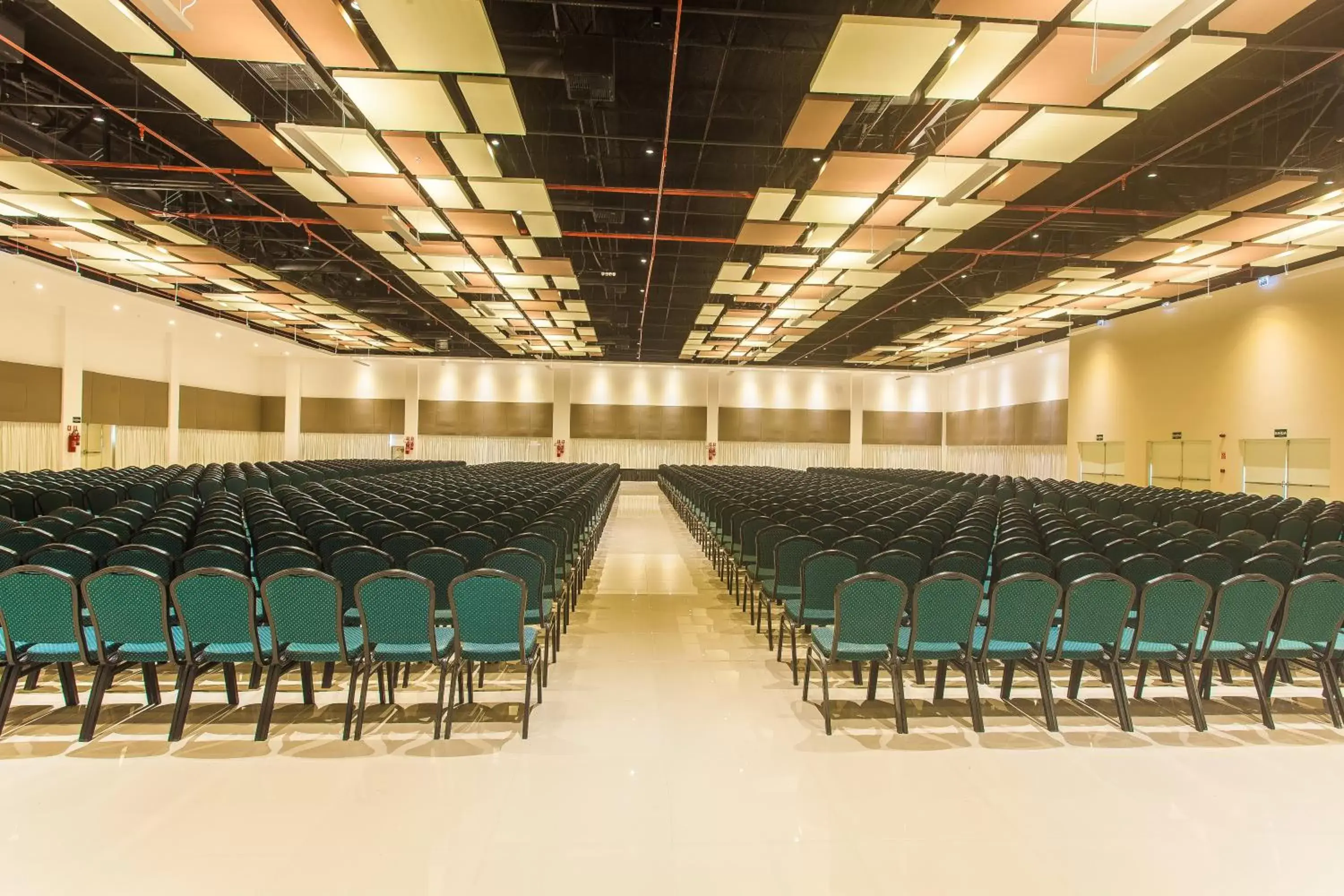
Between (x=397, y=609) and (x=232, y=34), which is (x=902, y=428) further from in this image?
(x=397, y=609)

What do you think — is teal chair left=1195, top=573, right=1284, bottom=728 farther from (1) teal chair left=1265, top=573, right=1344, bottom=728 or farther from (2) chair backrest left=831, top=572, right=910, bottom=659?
(2) chair backrest left=831, top=572, right=910, bottom=659

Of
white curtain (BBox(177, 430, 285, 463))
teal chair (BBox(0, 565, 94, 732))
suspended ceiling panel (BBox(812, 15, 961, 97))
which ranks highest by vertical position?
suspended ceiling panel (BBox(812, 15, 961, 97))

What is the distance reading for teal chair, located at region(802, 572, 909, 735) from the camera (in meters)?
4.59

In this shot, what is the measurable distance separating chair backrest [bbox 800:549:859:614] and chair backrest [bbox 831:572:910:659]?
1.02m

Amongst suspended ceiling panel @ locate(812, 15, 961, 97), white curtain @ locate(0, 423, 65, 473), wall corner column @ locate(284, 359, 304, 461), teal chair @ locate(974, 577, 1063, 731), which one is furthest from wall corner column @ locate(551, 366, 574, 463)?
teal chair @ locate(974, 577, 1063, 731)

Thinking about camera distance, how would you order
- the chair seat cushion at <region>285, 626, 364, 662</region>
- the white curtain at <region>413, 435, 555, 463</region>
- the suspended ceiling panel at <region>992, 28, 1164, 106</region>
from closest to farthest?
the chair seat cushion at <region>285, 626, 364, 662</region>, the suspended ceiling panel at <region>992, 28, 1164, 106</region>, the white curtain at <region>413, 435, 555, 463</region>

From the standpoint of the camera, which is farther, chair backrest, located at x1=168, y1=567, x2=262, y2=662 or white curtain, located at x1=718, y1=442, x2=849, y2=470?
white curtain, located at x1=718, y1=442, x2=849, y2=470

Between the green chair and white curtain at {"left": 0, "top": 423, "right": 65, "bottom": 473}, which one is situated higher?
white curtain at {"left": 0, "top": 423, "right": 65, "bottom": 473}

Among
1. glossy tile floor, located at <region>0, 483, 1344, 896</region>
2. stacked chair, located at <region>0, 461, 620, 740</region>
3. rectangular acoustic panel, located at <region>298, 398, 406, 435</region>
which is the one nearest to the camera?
glossy tile floor, located at <region>0, 483, 1344, 896</region>

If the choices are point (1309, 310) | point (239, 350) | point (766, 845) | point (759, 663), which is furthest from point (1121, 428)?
point (239, 350)

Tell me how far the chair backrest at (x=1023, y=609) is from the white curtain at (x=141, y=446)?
2589 centimetres

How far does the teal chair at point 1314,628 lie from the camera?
475 cm

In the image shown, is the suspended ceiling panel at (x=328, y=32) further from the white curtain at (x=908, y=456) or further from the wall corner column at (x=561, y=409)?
the white curtain at (x=908, y=456)

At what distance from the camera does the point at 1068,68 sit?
668 cm
